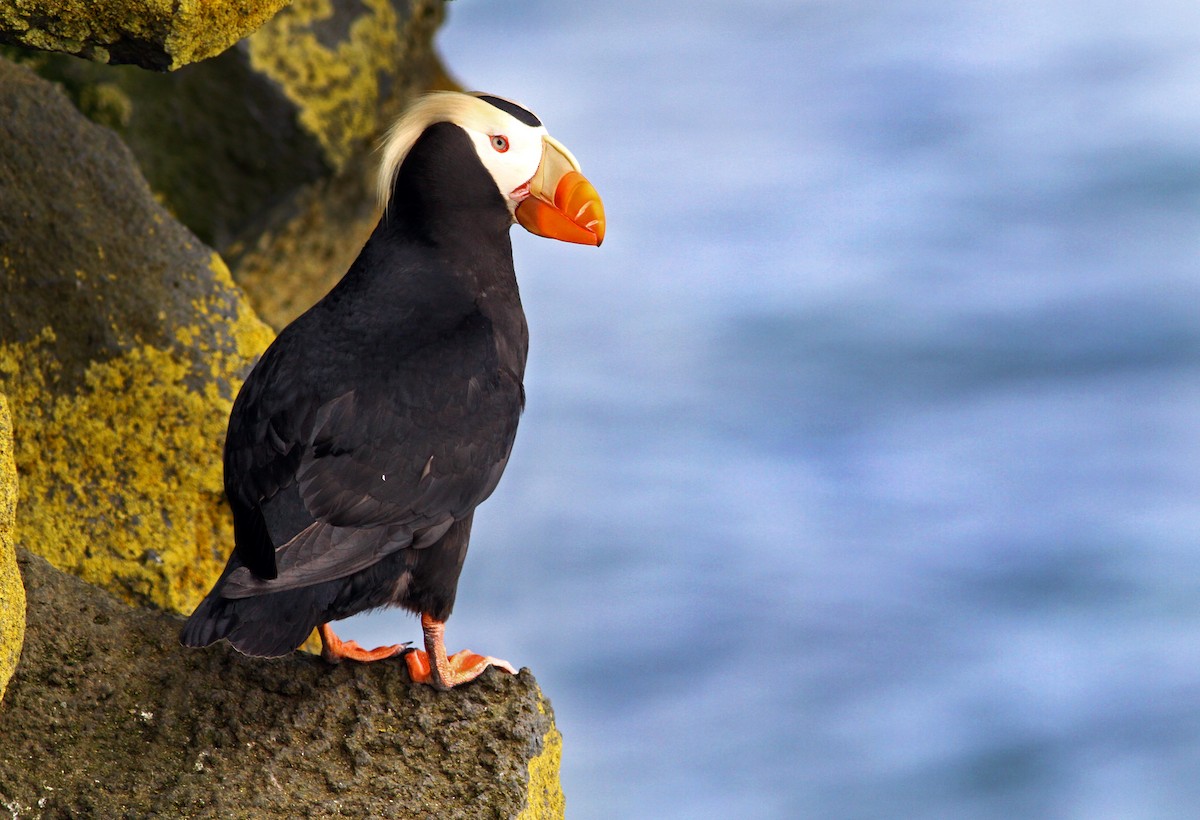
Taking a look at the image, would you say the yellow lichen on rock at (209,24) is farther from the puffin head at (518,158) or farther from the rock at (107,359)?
the rock at (107,359)

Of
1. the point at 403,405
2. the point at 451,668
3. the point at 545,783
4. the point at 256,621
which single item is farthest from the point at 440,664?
the point at 403,405

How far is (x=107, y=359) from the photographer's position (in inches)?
174

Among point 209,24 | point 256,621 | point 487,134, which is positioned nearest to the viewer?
point 256,621

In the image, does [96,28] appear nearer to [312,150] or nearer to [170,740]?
[170,740]

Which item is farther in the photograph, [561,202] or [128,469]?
[128,469]

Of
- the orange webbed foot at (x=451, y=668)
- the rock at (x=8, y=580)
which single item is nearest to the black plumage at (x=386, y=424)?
the orange webbed foot at (x=451, y=668)

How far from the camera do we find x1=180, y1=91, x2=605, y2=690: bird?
11.3 ft

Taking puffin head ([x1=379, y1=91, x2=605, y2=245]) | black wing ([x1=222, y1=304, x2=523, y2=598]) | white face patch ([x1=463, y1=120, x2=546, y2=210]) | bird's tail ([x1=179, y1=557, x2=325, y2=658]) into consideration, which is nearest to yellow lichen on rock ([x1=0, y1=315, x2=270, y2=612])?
black wing ([x1=222, y1=304, x2=523, y2=598])

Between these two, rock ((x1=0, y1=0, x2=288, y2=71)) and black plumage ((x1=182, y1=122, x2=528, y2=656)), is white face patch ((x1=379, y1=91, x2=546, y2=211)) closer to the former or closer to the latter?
black plumage ((x1=182, y1=122, x2=528, y2=656))

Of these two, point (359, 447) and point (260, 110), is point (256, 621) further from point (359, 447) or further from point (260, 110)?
point (260, 110)

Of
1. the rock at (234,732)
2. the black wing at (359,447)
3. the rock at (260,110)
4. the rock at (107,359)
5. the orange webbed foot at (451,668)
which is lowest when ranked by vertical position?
the rock at (234,732)

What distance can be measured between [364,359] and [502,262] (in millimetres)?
567

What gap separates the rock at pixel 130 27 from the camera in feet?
11.2

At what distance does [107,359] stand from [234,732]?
1477 mm
